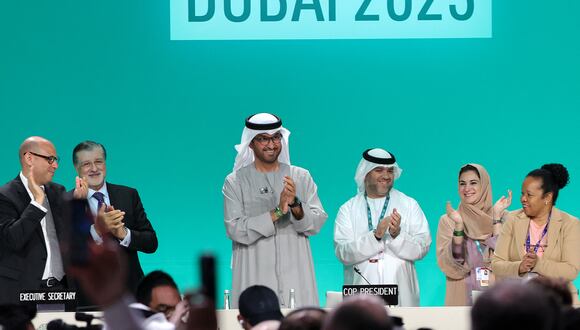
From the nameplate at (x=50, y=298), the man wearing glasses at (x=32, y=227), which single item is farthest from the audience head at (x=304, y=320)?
the man wearing glasses at (x=32, y=227)

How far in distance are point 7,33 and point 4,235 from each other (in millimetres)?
2312

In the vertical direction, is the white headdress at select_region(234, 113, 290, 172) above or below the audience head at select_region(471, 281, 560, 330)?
above

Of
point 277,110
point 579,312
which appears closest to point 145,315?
point 579,312

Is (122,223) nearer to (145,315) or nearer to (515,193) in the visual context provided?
(145,315)

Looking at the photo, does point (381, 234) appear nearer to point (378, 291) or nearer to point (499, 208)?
point (499, 208)

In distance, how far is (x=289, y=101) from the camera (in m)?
7.47

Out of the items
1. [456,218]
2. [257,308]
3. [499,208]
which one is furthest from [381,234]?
[257,308]

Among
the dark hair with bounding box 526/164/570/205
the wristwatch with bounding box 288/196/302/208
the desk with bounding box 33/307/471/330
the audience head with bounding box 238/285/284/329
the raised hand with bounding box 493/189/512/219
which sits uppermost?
the dark hair with bounding box 526/164/570/205

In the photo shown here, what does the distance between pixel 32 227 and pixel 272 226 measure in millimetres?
1223

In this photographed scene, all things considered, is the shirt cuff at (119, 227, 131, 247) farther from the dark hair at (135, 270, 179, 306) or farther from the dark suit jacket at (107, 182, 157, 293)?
the dark hair at (135, 270, 179, 306)

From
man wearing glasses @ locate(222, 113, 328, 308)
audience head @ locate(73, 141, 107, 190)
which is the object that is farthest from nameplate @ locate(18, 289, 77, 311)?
man wearing glasses @ locate(222, 113, 328, 308)

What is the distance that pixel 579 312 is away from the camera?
8.84 feet

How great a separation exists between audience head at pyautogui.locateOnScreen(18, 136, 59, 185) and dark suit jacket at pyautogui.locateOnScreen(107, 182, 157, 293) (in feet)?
1.16

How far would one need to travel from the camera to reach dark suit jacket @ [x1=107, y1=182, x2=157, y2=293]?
5.73 meters
